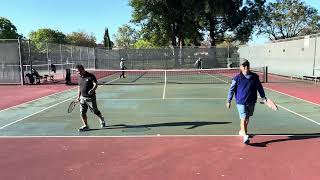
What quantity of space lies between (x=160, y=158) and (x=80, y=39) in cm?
11463

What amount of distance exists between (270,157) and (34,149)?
4619 mm

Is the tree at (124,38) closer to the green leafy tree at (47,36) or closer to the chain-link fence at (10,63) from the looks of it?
the green leafy tree at (47,36)

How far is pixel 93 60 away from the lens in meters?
46.7

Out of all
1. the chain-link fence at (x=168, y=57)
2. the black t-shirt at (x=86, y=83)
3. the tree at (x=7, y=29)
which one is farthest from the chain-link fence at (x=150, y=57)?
the tree at (x=7, y=29)

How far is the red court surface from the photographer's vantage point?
7.54 meters

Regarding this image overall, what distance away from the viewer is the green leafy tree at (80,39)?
119m

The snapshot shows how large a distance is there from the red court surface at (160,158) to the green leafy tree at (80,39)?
110 meters

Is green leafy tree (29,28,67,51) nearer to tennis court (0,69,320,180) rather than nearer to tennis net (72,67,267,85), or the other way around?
tennis net (72,67,267,85)

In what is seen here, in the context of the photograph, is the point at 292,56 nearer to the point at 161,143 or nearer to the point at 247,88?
the point at 247,88

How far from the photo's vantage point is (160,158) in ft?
28.2

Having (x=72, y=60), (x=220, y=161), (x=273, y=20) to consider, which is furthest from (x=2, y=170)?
(x=273, y=20)

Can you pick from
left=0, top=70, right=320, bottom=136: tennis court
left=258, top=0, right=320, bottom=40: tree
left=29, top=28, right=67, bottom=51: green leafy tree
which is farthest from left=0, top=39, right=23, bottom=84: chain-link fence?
left=29, top=28, right=67, bottom=51: green leafy tree

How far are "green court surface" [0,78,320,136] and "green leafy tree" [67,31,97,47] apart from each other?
102 metres

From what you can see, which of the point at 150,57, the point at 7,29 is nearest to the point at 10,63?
the point at 150,57
